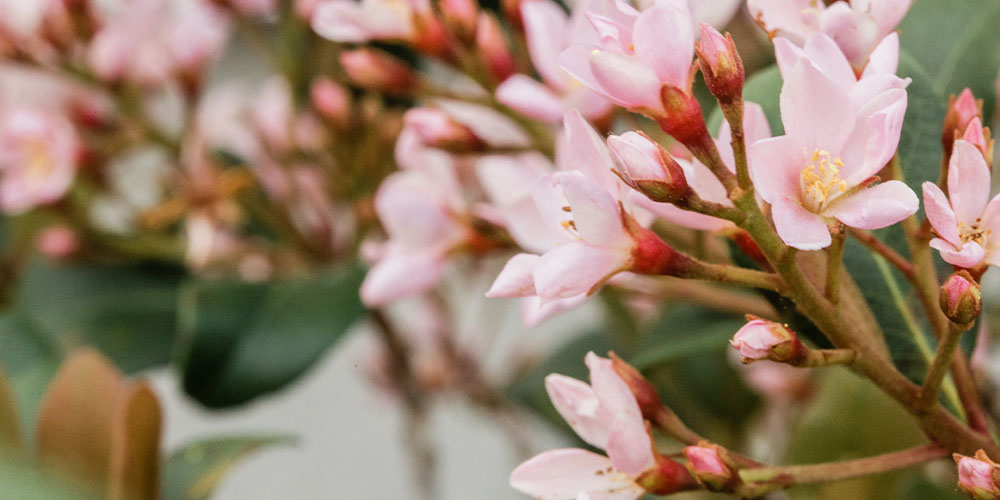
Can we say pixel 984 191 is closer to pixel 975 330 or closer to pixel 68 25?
pixel 975 330

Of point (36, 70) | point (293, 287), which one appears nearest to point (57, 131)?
point (36, 70)

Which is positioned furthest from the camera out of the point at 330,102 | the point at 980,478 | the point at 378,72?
the point at 330,102

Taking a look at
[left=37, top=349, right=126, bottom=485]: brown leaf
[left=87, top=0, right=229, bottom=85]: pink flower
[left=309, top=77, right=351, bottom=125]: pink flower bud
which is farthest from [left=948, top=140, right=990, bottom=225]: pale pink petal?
[left=87, top=0, right=229, bottom=85]: pink flower

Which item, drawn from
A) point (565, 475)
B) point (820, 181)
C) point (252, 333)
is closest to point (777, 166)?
point (820, 181)

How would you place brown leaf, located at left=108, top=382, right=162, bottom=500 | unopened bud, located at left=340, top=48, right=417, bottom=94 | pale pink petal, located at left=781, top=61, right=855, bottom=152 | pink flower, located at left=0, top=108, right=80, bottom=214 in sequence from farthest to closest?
pink flower, located at left=0, top=108, right=80, bottom=214 < unopened bud, located at left=340, top=48, right=417, bottom=94 < brown leaf, located at left=108, top=382, right=162, bottom=500 < pale pink petal, located at left=781, top=61, right=855, bottom=152

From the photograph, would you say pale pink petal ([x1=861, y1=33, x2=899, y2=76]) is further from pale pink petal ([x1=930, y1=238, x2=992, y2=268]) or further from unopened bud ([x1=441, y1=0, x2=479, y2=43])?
unopened bud ([x1=441, y1=0, x2=479, y2=43])

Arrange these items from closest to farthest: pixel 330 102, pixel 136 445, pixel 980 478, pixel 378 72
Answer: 1. pixel 980 478
2. pixel 136 445
3. pixel 378 72
4. pixel 330 102

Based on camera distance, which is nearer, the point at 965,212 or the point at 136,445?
the point at 965,212

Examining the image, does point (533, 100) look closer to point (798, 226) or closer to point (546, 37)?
point (546, 37)
